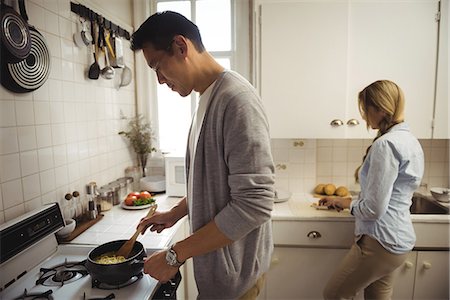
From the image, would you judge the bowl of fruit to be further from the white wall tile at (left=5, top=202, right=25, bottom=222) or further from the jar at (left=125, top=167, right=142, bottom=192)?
the white wall tile at (left=5, top=202, right=25, bottom=222)

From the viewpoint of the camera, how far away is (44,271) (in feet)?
4.09

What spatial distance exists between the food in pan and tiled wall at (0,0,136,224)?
0.38m

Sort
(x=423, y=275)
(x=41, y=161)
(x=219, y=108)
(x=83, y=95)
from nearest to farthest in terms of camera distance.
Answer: (x=219, y=108), (x=41, y=161), (x=83, y=95), (x=423, y=275)

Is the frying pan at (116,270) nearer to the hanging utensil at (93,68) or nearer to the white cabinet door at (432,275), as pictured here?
the hanging utensil at (93,68)

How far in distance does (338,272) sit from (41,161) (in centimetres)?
149

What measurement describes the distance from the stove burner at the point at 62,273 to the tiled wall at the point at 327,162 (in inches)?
59.0

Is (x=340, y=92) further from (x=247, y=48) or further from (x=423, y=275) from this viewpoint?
(x=423, y=275)

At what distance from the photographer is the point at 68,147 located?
1.62 m

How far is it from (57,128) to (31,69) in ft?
1.04

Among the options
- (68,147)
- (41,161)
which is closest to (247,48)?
(68,147)

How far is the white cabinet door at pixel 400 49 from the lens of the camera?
74.9 inches

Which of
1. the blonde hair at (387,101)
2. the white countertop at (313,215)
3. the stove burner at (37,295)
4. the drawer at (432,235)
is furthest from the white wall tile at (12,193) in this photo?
the drawer at (432,235)

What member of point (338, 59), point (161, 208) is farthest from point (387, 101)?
point (161, 208)

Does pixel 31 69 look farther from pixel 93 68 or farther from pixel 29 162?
pixel 93 68
